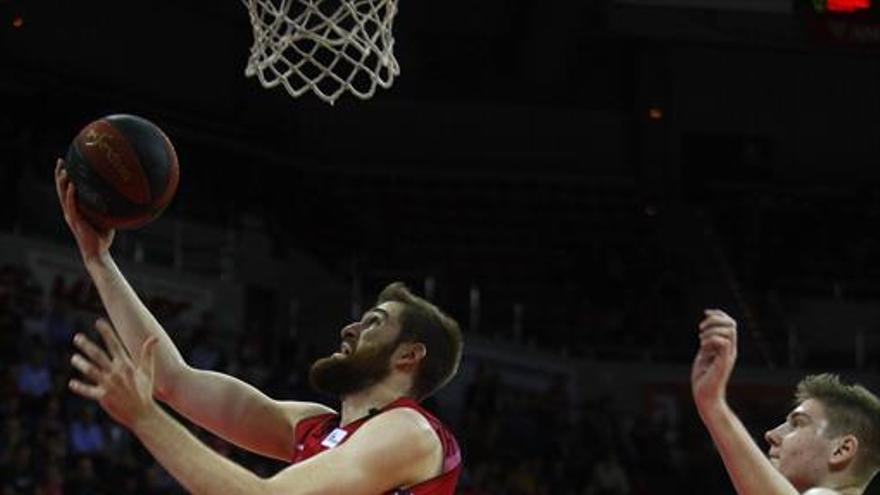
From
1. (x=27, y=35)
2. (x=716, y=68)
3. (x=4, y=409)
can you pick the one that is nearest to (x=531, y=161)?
(x=716, y=68)

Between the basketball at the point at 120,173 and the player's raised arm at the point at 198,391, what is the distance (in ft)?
0.35

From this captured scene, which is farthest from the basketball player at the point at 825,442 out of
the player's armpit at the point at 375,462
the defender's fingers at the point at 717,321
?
the player's armpit at the point at 375,462

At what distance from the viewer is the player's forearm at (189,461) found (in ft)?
11.0

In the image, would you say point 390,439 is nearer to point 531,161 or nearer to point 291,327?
point 291,327

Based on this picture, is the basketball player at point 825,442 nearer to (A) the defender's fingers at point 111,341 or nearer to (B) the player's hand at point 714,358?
(B) the player's hand at point 714,358

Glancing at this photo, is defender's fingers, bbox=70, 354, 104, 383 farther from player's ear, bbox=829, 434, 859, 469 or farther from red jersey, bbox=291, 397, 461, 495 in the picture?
player's ear, bbox=829, 434, 859, 469

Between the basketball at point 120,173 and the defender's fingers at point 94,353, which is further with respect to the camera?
the basketball at point 120,173

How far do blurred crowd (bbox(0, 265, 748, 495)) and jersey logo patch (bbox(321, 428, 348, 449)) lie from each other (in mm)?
6324

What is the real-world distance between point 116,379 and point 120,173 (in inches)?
44.5

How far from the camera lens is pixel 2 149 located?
14.8 meters

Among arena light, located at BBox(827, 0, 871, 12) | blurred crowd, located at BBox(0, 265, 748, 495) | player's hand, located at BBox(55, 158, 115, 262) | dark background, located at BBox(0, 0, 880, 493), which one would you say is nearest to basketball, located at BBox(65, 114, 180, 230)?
player's hand, located at BBox(55, 158, 115, 262)

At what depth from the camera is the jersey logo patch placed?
13.5 feet

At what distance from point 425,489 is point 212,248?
12292 millimetres

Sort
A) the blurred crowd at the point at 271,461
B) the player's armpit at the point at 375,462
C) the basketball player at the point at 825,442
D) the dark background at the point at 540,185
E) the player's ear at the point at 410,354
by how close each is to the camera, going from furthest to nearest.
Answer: the dark background at the point at 540,185
the blurred crowd at the point at 271,461
the player's ear at the point at 410,354
the basketball player at the point at 825,442
the player's armpit at the point at 375,462
